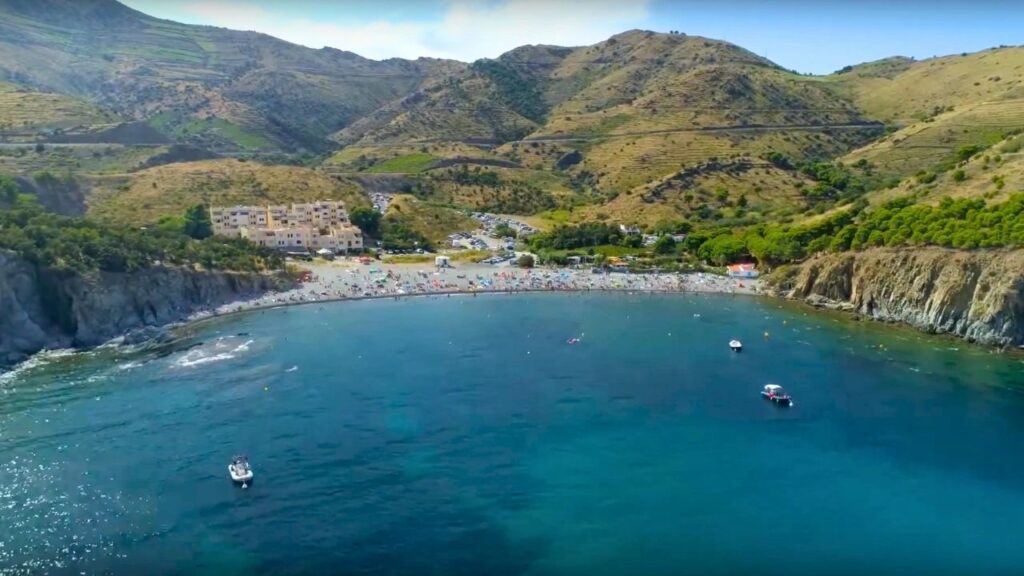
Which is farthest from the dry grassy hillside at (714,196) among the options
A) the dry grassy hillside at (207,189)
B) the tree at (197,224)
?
the tree at (197,224)

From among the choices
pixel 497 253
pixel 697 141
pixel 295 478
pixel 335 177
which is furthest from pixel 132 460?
pixel 697 141

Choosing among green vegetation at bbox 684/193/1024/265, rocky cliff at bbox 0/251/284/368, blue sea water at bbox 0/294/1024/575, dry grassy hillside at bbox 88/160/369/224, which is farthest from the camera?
dry grassy hillside at bbox 88/160/369/224

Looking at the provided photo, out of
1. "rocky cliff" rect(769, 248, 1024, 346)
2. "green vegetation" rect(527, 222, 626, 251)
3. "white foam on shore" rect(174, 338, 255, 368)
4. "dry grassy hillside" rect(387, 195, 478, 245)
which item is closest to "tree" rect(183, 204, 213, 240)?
"dry grassy hillside" rect(387, 195, 478, 245)

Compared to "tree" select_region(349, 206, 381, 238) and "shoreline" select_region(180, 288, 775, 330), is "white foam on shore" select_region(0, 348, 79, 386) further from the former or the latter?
"tree" select_region(349, 206, 381, 238)

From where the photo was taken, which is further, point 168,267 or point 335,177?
point 335,177

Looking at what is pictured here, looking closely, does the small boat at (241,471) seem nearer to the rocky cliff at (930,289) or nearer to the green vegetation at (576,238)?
the rocky cliff at (930,289)

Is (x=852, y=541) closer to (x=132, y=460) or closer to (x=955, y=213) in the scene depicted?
(x=132, y=460)
